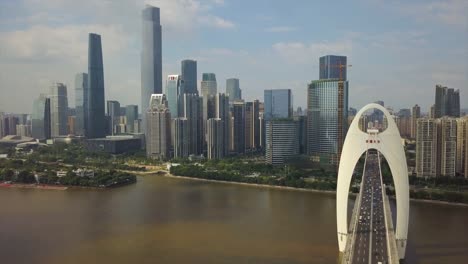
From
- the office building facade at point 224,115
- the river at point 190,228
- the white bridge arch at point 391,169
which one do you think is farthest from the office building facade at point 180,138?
the white bridge arch at point 391,169

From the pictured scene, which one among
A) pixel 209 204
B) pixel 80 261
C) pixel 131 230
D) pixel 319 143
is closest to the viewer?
pixel 80 261

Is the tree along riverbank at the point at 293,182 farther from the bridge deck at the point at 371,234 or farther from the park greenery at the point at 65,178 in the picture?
the park greenery at the point at 65,178

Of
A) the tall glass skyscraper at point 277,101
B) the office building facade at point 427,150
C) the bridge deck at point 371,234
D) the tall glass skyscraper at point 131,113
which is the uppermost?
the tall glass skyscraper at point 277,101

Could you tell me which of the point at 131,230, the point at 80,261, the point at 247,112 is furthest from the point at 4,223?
the point at 247,112

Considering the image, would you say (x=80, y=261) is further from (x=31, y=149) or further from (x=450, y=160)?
(x=31, y=149)

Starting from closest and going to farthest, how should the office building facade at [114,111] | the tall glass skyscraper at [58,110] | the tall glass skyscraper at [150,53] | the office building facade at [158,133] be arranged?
the office building facade at [158,133] → the tall glass skyscraper at [58,110] → the tall glass skyscraper at [150,53] → the office building facade at [114,111]

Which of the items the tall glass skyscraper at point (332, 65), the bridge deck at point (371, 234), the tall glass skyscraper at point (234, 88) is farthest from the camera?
the tall glass skyscraper at point (234, 88)
